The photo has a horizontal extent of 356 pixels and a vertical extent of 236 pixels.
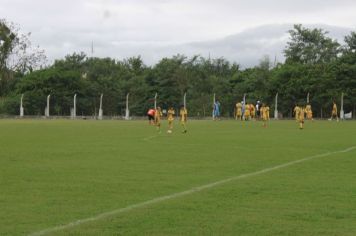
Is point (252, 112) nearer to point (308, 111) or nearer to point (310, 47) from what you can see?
point (308, 111)

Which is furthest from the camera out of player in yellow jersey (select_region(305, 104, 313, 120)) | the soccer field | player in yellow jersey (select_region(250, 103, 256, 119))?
player in yellow jersey (select_region(250, 103, 256, 119))

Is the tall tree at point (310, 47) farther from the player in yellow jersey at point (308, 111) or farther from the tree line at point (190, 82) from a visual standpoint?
the player in yellow jersey at point (308, 111)

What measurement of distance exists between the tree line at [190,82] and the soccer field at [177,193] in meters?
53.1

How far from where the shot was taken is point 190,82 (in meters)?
88.9

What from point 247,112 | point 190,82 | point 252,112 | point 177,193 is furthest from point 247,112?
point 177,193

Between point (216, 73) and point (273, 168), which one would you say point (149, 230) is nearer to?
point (273, 168)

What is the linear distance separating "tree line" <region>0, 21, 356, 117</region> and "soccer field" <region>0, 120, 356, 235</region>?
174 ft

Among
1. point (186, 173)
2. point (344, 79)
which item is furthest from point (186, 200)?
point (344, 79)

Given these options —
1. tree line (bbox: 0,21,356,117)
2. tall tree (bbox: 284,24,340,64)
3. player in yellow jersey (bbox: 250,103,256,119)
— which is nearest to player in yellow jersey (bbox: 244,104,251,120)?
A: player in yellow jersey (bbox: 250,103,256,119)

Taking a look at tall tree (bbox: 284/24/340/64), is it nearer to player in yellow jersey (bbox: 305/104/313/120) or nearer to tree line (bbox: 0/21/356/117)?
tree line (bbox: 0/21/356/117)

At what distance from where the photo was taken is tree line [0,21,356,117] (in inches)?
2820

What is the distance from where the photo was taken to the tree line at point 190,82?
7162cm

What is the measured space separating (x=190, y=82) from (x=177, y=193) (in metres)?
78.0

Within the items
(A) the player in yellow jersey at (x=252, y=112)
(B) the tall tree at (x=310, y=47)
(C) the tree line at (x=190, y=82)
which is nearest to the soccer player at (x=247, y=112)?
(A) the player in yellow jersey at (x=252, y=112)
